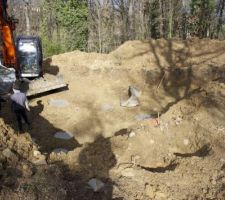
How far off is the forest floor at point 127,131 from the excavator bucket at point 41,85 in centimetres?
42

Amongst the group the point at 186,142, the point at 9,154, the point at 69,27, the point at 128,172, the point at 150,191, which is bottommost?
the point at 186,142

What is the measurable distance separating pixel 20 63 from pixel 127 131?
5.94 meters

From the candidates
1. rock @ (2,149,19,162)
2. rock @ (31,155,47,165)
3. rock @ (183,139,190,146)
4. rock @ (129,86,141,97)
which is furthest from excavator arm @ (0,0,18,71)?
rock @ (183,139,190,146)

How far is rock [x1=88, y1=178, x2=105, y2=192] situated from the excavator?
6.69 metres

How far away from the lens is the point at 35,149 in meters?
9.34

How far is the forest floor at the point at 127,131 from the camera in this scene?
304 inches

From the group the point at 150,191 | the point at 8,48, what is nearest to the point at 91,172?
the point at 150,191

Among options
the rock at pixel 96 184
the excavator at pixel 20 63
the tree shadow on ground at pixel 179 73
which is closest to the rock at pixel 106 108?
the tree shadow on ground at pixel 179 73

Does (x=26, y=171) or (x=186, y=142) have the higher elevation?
(x=26, y=171)

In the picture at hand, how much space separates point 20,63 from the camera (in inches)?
593

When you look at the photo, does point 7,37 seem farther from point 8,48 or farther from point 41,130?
point 41,130

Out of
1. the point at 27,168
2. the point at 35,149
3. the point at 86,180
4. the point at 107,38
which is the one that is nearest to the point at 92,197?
the point at 86,180

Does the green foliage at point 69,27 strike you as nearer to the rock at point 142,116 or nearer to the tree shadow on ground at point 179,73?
the tree shadow on ground at point 179,73

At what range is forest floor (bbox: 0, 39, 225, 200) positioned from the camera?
25.3 feet
